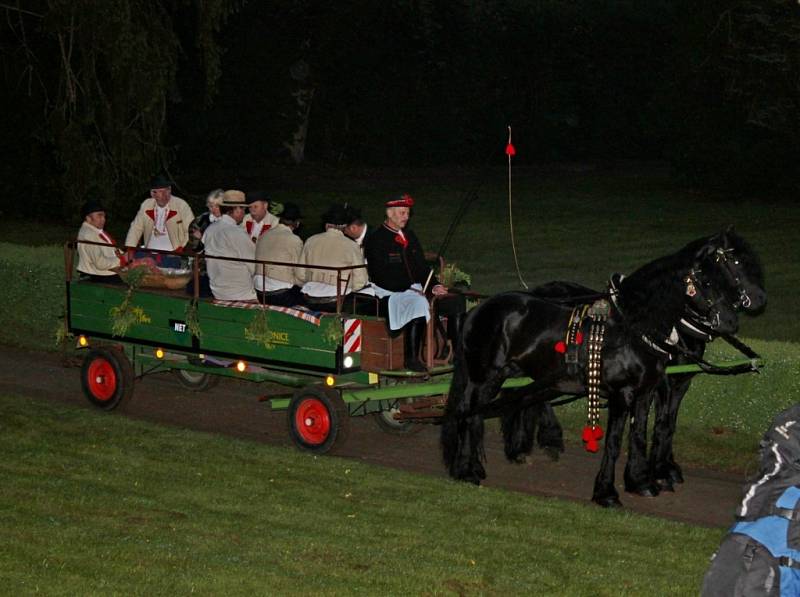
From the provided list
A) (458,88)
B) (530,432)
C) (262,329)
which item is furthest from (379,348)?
(458,88)

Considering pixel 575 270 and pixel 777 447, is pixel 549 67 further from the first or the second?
pixel 777 447

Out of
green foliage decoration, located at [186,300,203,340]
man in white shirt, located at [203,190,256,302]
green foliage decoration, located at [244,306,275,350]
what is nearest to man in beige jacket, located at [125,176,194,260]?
man in white shirt, located at [203,190,256,302]

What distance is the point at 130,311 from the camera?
13.3m

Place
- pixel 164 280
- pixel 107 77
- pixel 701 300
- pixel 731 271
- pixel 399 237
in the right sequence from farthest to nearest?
pixel 107 77 → pixel 164 280 → pixel 399 237 → pixel 701 300 → pixel 731 271

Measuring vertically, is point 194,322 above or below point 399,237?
below

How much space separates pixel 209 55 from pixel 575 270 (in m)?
7.18

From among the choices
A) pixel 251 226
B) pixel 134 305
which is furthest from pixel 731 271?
pixel 251 226

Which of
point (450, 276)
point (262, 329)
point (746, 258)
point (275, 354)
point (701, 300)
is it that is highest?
point (746, 258)

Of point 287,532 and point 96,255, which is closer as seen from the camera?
point 287,532

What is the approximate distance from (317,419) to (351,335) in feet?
2.95

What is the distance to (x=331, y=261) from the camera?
12.2 m

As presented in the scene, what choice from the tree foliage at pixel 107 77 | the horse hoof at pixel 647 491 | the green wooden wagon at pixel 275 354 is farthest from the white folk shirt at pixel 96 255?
the horse hoof at pixel 647 491

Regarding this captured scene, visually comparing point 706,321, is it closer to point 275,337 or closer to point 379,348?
point 379,348

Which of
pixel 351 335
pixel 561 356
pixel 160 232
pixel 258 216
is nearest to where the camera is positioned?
pixel 561 356
